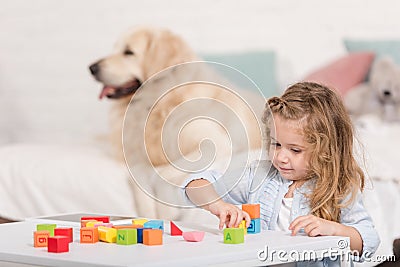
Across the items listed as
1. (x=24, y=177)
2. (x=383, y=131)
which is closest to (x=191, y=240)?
(x=24, y=177)

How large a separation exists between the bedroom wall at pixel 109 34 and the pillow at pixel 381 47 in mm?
154

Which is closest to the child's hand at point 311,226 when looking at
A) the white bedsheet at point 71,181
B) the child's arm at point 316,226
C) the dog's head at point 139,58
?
the child's arm at point 316,226

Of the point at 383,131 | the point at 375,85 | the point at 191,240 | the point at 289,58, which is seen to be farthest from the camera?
the point at 289,58

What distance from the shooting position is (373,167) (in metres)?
2.25

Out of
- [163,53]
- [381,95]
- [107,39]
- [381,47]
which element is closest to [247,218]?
[163,53]

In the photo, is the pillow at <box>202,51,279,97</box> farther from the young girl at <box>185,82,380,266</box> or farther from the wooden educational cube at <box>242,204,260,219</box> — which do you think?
the wooden educational cube at <box>242,204,260,219</box>

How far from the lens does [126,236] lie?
1.21 metres

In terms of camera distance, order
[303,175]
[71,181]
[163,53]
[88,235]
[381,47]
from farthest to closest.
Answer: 1. [381,47]
2. [163,53]
3. [71,181]
4. [303,175]
5. [88,235]

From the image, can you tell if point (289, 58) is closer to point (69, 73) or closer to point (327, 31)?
point (327, 31)

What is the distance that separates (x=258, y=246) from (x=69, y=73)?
2411 millimetres

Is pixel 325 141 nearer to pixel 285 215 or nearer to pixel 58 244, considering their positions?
pixel 285 215

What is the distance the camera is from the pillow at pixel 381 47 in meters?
3.21

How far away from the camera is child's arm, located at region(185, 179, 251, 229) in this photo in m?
1.32

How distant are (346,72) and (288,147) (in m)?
1.74
